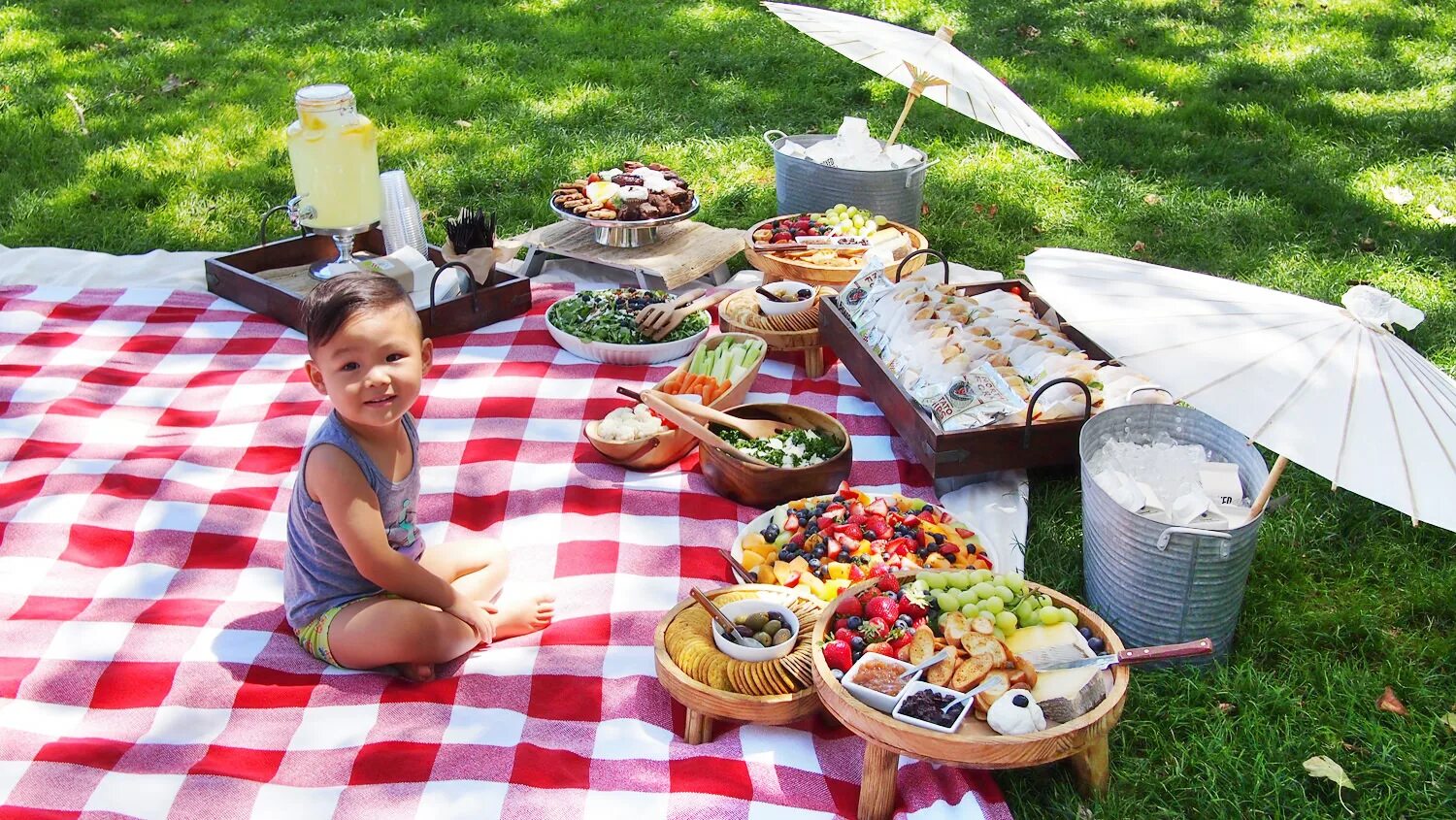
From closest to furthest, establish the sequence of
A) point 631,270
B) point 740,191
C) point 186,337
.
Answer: point 186,337 → point 631,270 → point 740,191

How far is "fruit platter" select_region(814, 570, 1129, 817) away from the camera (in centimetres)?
223

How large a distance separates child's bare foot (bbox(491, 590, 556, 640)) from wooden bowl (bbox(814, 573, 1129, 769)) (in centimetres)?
93

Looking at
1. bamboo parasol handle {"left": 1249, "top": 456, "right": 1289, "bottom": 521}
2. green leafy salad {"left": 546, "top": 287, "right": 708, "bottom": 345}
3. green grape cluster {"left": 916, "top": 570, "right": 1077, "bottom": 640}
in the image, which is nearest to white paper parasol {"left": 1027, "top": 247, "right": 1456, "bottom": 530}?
bamboo parasol handle {"left": 1249, "top": 456, "right": 1289, "bottom": 521}

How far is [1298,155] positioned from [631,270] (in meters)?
3.54

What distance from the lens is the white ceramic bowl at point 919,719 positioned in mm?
2229

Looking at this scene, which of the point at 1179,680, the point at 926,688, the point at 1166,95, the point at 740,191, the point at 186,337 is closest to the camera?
the point at 926,688

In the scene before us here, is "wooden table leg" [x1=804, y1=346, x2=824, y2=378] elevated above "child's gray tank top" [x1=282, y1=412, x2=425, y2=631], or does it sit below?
below

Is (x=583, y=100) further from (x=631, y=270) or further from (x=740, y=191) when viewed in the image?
(x=631, y=270)

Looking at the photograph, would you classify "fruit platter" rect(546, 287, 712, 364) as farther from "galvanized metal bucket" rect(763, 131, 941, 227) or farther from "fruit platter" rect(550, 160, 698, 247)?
"galvanized metal bucket" rect(763, 131, 941, 227)

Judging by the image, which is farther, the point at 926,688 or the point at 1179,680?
the point at 1179,680

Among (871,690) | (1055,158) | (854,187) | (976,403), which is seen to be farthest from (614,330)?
(1055,158)

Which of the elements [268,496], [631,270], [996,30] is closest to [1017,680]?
[268,496]

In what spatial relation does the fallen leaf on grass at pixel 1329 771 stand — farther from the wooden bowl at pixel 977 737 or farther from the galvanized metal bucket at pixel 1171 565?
the wooden bowl at pixel 977 737

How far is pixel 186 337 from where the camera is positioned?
4.50 m
